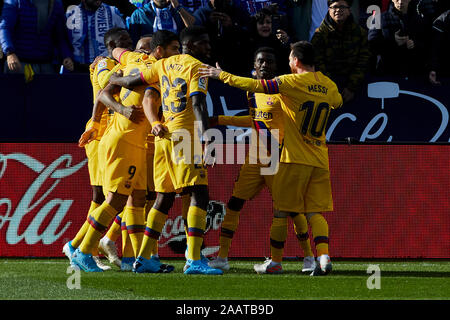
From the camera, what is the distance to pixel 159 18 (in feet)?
37.1

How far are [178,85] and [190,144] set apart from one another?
1.77 feet

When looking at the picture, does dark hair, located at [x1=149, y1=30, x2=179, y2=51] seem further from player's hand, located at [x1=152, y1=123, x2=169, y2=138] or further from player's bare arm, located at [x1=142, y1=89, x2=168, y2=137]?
player's hand, located at [x1=152, y1=123, x2=169, y2=138]

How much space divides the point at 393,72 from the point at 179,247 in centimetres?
371

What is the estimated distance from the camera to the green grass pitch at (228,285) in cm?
665

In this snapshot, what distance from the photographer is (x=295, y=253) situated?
984 centimetres

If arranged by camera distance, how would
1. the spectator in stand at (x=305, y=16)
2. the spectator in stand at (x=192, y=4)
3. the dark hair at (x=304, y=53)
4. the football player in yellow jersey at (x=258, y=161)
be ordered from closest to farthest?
the dark hair at (x=304, y=53) → the football player in yellow jersey at (x=258, y=161) → the spectator in stand at (x=192, y=4) → the spectator in stand at (x=305, y=16)

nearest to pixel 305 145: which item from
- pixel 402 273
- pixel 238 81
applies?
pixel 238 81

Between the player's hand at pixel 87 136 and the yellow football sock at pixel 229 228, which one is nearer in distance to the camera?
the player's hand at pixel 87 136

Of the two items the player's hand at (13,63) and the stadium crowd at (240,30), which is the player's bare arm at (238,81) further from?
the player's hand at (13,63)

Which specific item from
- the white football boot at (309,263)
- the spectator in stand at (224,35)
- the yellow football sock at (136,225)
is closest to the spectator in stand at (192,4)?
the spectator in stand at (224,35)

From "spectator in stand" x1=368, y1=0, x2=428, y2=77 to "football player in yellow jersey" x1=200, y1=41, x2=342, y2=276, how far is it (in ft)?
11.2

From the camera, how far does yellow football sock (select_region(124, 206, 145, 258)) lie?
8.48 metres

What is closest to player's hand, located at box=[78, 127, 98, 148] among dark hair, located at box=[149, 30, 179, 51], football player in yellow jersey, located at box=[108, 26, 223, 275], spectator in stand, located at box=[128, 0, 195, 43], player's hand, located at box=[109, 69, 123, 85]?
player's hand, located at box=[109, 69, 123, 85]

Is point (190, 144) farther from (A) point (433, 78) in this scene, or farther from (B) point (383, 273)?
(A) point (433, 78)
